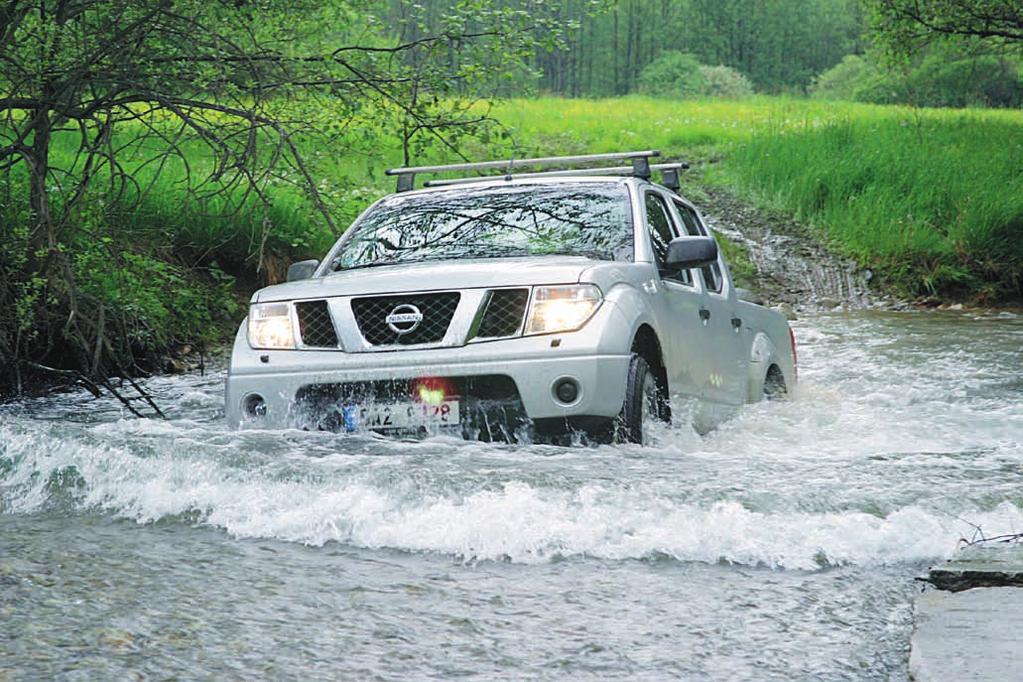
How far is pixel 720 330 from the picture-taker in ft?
27.3

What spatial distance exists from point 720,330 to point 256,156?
3.41 metres

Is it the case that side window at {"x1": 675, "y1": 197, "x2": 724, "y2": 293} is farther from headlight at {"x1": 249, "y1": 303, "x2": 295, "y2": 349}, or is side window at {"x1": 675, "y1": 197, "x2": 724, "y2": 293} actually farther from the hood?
headlight at {"x1": 249, "y1": 303, "x2": 295, "y2": 349}

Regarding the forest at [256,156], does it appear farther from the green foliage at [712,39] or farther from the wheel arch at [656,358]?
the green foliage at [712,39]

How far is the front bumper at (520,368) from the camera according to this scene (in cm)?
631

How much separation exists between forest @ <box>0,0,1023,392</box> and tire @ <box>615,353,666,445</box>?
3790 mm

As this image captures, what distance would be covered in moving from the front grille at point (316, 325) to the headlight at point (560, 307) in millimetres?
939

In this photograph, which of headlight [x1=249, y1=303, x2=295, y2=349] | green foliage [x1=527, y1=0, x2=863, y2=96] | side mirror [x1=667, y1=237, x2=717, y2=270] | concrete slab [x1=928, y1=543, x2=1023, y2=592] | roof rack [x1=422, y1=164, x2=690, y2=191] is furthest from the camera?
green foliage [x1=527, y1=0, x2=863, y2=96]

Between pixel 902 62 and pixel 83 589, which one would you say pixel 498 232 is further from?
pixel 902 62

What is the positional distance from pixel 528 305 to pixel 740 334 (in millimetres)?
2603

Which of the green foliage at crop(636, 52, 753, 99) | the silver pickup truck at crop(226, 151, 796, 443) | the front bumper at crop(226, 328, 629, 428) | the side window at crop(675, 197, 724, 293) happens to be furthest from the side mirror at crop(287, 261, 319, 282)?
the green foliage at crop(636, 52, 753, 99)

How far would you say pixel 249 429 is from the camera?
675 cm

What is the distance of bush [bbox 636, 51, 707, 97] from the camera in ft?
276

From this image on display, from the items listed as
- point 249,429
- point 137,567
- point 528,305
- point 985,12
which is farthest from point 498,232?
point 985,12

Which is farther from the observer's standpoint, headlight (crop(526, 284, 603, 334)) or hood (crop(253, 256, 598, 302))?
hood (crop(253, 256, 598, 302))
